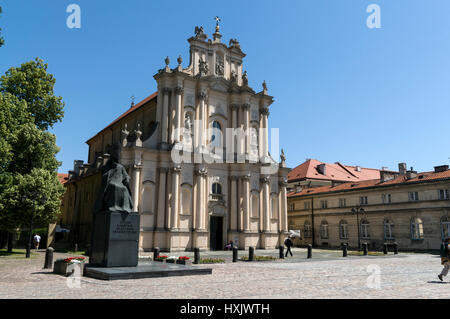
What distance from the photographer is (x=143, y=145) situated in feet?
108

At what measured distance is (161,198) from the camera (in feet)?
106

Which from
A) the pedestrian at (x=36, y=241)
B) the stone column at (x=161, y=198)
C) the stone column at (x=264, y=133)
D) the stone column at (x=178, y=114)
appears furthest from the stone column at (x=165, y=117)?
the pedestrian at (x=36, y=241)

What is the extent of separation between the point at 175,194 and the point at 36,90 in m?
15.0

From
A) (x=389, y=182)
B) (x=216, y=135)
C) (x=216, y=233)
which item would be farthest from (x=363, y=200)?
(x=216, y=135)

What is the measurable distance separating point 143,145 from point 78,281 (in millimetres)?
21664

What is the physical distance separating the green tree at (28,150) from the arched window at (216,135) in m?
14.6

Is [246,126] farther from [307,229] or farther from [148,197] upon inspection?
[307,229]

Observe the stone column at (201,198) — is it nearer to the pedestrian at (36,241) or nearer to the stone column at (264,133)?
the stone column at (264,133)

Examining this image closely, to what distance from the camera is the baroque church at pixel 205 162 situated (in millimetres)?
32156

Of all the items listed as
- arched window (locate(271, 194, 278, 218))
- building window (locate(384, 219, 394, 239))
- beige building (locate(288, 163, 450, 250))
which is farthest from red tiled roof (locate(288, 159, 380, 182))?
arched window (locate(271, 194, 278, 218))

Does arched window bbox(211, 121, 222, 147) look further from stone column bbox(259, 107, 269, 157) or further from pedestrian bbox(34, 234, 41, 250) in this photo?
pedestrian bbox(34, 234, 41, 250)

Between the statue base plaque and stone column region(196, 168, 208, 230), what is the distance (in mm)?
18857

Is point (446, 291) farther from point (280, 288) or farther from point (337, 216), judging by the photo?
point (337, 216)
